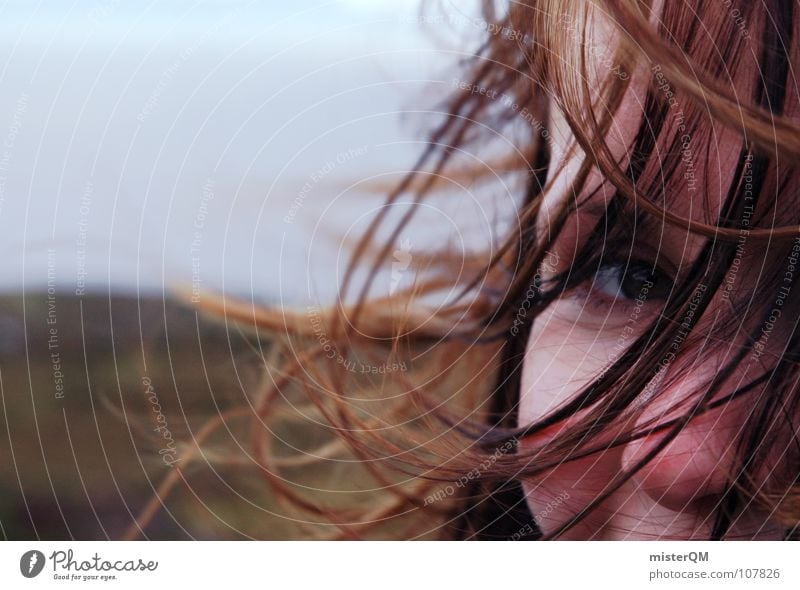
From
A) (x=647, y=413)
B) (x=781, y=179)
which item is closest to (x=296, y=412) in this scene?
(x=647, y=413)

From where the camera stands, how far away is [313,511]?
2.09 feet

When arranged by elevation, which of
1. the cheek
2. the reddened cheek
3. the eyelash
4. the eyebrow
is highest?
the eyebrow

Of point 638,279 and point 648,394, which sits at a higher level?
point 638,279

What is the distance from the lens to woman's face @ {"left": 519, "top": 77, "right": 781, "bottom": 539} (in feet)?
2.05

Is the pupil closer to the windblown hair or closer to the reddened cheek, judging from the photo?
the windblown hair

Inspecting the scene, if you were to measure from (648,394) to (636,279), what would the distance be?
10 centimetres

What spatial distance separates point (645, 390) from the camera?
0.64 metres
